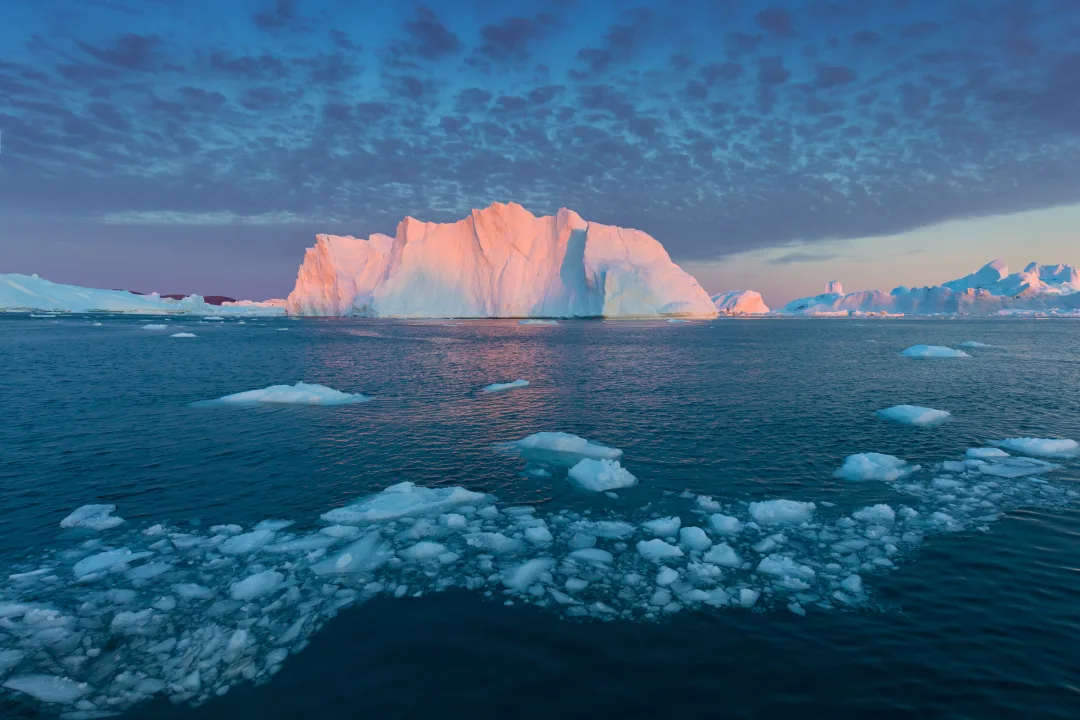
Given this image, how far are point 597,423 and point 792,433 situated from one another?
19.1 feet

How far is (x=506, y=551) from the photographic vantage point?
8.11 meters

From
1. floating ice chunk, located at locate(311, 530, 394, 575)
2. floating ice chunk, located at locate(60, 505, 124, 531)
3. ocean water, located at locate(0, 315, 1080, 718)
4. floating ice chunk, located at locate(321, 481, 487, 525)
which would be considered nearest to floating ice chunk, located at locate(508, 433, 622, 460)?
ocean water, located at locate(0, 315, 1080, 718)

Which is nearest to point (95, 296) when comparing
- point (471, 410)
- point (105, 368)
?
point (105, 368)

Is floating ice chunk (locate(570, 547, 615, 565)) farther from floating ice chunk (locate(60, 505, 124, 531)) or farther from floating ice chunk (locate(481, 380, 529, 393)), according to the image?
floating ice chunk (locate(481, 380, 529, 393))

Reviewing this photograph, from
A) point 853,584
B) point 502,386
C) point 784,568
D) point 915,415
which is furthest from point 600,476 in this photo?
point 502,386

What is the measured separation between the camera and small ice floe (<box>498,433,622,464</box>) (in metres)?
13.0

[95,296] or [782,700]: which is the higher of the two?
[95,296]

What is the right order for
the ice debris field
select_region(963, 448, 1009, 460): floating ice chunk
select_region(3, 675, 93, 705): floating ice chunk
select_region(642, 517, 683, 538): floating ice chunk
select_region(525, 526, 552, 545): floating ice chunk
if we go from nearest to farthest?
select_region(3, 675, 93, 705): floating ice chunk < the ice debris field < select_region(525, 526, 552, 545): floating ice chunk < select_region(642, 517, 683, 538): floating ice chunk < select_region(963, 448, 1009, 460): floating ice chunk

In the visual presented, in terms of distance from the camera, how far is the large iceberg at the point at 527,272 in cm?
9044

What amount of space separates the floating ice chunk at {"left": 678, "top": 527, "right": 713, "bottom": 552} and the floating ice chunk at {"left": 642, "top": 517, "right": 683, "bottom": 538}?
Answer: 174 mm

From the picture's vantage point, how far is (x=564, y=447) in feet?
44.0

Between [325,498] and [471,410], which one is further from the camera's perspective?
[471,410]

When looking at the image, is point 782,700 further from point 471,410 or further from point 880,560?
point 471,410

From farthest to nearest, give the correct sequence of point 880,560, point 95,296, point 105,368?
point 95,296 < point 105,368 < point 880,560
